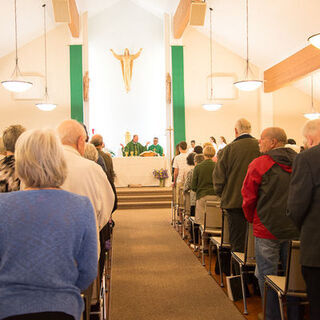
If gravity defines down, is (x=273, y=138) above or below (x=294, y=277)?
above

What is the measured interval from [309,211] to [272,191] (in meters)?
0.63

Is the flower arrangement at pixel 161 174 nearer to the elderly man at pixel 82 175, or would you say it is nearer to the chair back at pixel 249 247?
the chair back at pixel 249 247

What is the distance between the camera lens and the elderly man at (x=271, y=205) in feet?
9.29

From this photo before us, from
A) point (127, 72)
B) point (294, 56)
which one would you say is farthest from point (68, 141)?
point (127, 72)

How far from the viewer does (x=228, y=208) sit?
3865mm

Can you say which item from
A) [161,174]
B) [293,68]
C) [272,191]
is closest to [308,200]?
[272,191]

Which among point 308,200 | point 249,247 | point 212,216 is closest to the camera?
point 308,200

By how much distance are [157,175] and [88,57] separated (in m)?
5.34

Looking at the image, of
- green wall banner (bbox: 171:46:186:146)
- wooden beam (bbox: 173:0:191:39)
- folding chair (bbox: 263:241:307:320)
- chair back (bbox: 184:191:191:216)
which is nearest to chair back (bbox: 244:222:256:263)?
folding chair (bbox: 263:241:307:320)

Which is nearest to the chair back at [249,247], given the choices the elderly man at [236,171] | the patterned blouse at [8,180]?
the elderly man at [236,171]

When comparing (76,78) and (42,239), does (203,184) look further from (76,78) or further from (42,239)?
(76,78)

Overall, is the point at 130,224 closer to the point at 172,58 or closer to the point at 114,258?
the point at 114,258

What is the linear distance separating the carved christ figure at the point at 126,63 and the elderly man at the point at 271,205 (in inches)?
461

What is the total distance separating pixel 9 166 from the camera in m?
2.44
